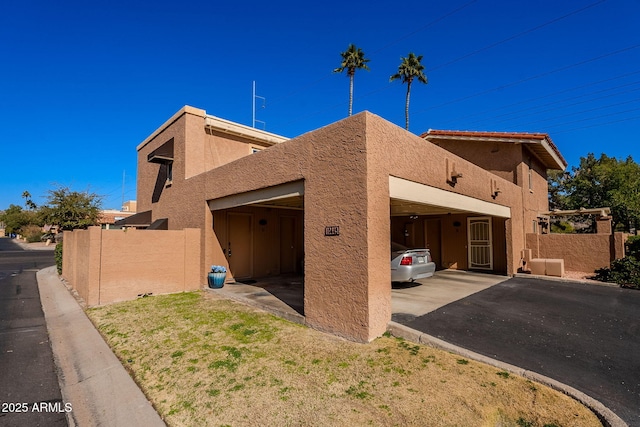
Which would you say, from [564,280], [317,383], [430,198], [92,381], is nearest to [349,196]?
[430,198]

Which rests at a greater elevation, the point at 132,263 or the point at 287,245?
the point at 287,245

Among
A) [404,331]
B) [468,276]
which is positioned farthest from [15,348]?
[468,276]

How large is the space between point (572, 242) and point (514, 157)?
4.17 metres

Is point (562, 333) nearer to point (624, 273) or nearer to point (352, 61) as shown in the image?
point (624, 273)

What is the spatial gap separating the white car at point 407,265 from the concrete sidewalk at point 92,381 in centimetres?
680

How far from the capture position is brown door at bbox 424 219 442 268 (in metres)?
15.0

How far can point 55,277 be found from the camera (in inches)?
600

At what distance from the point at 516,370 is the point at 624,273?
9.39 meters

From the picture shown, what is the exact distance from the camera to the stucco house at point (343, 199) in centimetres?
570

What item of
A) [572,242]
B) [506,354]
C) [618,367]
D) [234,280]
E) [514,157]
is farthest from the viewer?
[514,157]

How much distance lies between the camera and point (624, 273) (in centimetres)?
1035

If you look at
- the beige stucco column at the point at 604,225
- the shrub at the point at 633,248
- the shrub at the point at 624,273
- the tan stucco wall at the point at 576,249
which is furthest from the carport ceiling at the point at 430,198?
the beige stucco column at the point at 604,225

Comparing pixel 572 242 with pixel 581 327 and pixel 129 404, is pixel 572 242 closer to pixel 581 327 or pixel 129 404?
pixel 581 327

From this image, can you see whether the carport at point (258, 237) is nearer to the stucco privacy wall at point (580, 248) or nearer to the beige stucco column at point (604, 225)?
the stucco privacy wall at point (580, 248)
